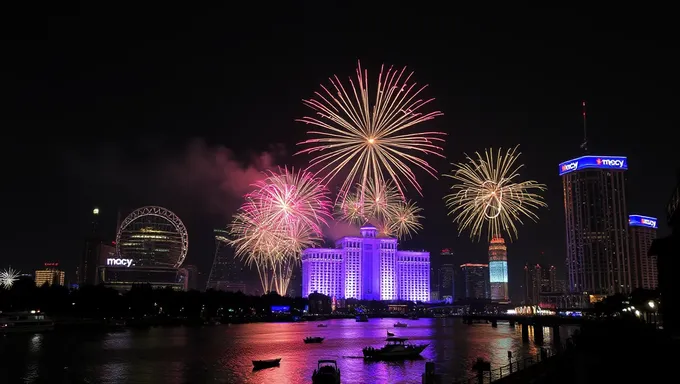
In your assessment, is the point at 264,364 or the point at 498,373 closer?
the point at 498,373

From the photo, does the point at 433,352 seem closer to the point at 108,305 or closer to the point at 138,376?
the point at 138,376

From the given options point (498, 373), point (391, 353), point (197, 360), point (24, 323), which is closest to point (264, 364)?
point (197, 360)

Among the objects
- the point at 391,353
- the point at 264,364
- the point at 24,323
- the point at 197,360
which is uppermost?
the point at 24,323

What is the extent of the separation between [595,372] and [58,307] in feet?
454

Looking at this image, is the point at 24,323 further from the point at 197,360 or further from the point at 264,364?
the point at 264,364

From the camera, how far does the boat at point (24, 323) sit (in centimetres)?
11600

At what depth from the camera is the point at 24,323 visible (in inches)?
4631

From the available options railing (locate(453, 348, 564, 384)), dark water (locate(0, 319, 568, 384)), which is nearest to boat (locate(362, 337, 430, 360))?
dark water (locate(0, 319, 568, 384))

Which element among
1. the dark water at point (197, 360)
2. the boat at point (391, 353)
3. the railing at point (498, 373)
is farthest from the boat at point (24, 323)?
the railing at point (498, 373)

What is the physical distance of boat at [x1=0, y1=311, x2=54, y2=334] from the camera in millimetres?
116000

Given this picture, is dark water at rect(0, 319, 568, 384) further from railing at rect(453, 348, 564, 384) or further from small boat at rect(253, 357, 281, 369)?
railing at rect(453, 348, 564, 384)

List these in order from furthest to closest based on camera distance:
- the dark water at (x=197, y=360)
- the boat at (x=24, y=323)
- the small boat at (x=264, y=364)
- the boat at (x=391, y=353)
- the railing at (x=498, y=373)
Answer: the boat at (x=24, y=323) → the boat at (x=391, y=353) → the small boat at (x=264, y=364) → the dark water at (x=197, y=360) → the railing at (x=498, y=373)

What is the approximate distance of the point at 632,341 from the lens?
52188 mm

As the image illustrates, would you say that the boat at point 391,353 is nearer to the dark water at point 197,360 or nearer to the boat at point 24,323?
the dark water at point 197,360
